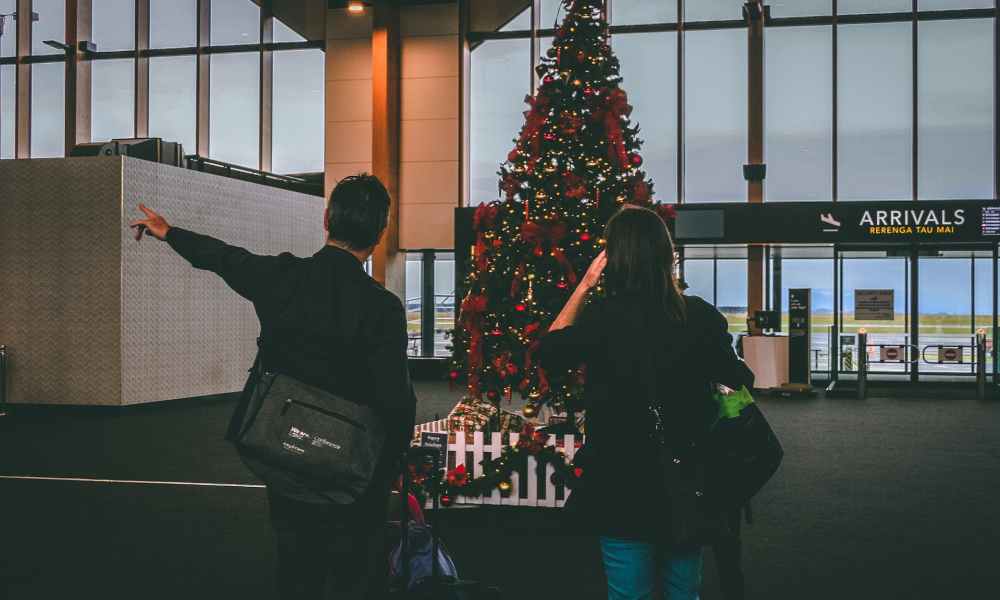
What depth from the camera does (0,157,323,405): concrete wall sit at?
9.61 m

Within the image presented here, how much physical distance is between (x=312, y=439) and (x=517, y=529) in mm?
3190

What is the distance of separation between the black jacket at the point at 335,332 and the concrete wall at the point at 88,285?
8.67 metres

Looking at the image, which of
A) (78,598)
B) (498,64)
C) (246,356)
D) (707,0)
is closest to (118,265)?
(246,356)

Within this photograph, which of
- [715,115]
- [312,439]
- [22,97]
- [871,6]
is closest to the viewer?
[312,439]

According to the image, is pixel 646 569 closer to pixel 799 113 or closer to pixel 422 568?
pixel 422 568

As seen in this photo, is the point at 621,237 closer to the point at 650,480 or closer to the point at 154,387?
the point at 650,480

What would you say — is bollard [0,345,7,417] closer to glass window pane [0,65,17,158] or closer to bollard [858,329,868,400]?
glass window pane [0,65,17,158]

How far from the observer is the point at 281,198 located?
40.2 feet

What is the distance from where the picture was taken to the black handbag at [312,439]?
1722 millimetres

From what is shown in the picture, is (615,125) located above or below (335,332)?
above

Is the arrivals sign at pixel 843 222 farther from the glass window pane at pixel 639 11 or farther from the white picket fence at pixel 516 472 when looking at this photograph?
the white picket fence at pixel 516 472

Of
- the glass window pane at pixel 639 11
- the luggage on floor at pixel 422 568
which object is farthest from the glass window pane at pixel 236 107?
the luggage on floor at pixel 422 568

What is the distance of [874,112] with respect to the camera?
45.7 feet

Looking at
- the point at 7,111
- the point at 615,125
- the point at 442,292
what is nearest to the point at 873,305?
the point at 442,292
